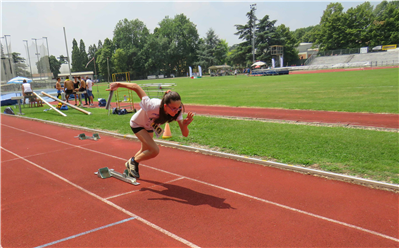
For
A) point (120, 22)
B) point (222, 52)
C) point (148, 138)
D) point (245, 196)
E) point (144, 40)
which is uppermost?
point (120, 22)

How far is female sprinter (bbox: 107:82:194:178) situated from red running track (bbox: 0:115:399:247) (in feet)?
3.12

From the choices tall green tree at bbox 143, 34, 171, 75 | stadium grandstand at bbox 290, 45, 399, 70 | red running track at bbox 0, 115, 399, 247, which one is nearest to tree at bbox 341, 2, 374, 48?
stadium grandstand at bbox 290, 45, 399, 70

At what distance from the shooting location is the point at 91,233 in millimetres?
4016

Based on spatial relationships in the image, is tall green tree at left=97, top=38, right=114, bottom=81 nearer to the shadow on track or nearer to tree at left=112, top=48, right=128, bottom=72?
tree at left=112, top=48, right=128, bottom=72

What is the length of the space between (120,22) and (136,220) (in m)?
106

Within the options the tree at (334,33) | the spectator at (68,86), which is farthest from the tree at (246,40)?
the spectator at (68,86)

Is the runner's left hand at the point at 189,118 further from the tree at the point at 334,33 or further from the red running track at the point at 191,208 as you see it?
the tree at the point at 334,33

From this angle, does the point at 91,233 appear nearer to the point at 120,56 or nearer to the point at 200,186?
the point at 200,186

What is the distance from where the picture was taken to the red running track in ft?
12.4

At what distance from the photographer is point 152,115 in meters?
4.87

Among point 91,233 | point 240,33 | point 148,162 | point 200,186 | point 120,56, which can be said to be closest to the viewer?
point 91,233

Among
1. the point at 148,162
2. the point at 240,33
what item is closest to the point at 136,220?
the point at 148,162

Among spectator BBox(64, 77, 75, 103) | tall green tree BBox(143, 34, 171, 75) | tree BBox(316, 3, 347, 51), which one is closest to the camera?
spectator BBox(64, 77, 75, 103)

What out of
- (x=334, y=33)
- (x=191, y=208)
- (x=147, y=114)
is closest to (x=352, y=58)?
(x=334, y=33)
